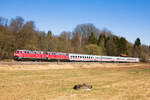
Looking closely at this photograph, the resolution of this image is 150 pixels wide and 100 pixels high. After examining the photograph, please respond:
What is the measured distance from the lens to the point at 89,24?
11138 cm

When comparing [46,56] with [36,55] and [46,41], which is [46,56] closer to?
[36,55]

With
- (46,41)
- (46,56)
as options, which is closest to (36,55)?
(46,56)

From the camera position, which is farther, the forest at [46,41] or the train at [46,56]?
the forest at [46,41]

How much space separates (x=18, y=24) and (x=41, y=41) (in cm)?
1077

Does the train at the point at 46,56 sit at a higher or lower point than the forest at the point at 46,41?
lower

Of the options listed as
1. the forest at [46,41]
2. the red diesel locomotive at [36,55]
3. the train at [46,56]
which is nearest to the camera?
the red diesel locomotive at [36,55]

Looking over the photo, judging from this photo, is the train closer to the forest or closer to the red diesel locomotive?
the red diesel locomotive

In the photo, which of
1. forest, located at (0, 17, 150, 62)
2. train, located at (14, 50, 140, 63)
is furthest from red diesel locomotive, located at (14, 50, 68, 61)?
forest, located at (0, 17, 150, 62)

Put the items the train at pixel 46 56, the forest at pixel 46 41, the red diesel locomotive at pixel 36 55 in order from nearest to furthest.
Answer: the red diesel locomotive at pixel 36 55, the train at pixel 46 56, the forest at pixel 46 41

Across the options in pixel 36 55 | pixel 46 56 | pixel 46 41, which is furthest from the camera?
pixel 46 41

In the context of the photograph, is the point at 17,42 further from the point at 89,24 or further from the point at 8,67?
the point at 89,24

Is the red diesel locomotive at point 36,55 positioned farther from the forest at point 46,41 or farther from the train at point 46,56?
the forest at point 46,41

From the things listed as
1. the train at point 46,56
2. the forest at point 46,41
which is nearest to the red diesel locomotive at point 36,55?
the train at point 46,56

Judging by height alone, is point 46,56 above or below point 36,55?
below
